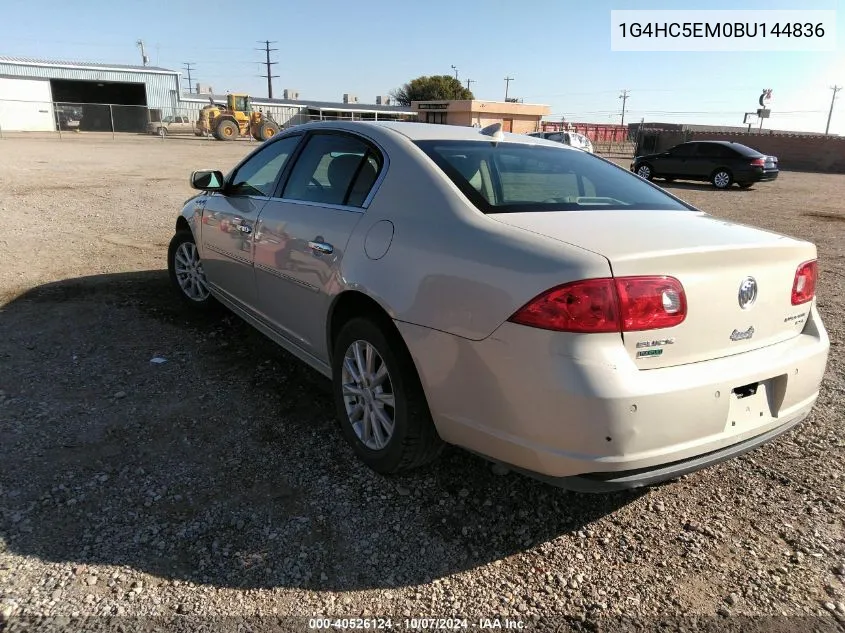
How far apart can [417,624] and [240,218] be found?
9.60 feet

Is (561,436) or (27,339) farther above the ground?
(561,436)

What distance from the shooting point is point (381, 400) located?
289 centimetres

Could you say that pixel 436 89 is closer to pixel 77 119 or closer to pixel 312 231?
pixel 77 119

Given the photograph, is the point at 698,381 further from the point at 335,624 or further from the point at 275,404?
the point at 275,404

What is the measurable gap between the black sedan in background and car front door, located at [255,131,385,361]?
18633mm

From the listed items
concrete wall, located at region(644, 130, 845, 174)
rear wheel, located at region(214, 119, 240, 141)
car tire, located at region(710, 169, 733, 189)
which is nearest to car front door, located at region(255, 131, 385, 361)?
car tire, located at region(710, 169, 733, 189)

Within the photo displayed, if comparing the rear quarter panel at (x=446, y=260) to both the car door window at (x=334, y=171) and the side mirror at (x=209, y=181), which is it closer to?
the car door window at (x=334, y=171)

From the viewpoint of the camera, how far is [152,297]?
574 cm

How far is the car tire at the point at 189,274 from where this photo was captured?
5191 mm

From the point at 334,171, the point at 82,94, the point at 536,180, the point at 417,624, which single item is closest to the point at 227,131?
the point at 82,94

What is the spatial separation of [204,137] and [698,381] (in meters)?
45.5

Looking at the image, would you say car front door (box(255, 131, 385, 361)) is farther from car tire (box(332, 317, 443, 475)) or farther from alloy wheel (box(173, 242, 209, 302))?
alloy wheel (box(173, 242, 209, 302))

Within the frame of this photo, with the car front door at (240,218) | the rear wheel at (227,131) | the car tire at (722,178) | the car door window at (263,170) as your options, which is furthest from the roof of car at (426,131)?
the rear wheel at (227,131)

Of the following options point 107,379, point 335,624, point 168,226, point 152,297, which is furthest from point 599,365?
point 168,226
